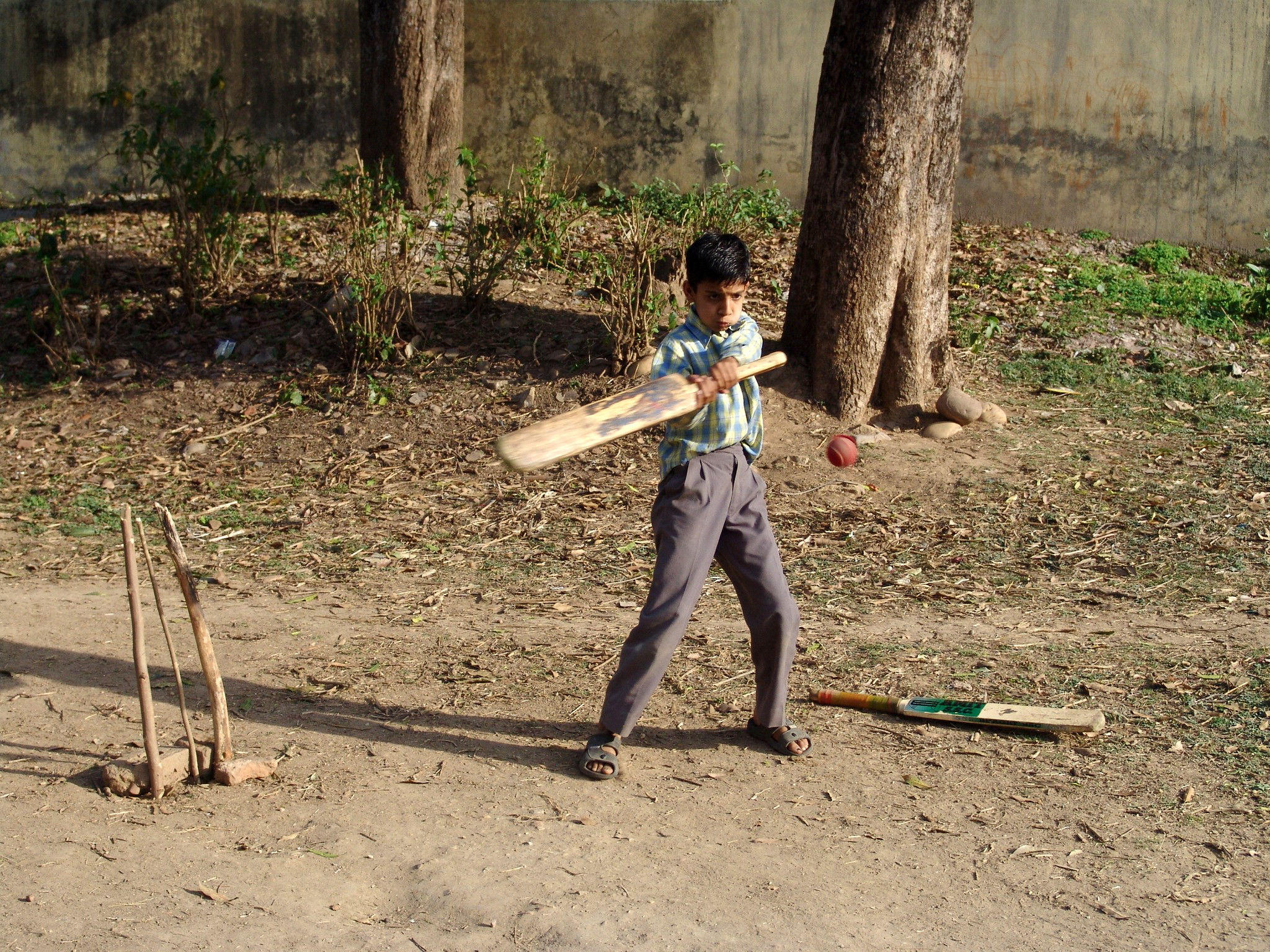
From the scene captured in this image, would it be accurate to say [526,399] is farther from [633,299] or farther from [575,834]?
[575,834]

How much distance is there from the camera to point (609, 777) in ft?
12.7

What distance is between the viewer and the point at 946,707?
4.25 m

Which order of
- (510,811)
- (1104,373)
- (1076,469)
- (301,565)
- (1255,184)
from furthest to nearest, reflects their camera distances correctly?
(1255,184) → (1104,373) → (1076,469) → (301,565) → (510,811)

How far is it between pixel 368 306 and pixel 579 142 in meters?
4.20

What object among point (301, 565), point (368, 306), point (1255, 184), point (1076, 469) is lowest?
point (301, 565)

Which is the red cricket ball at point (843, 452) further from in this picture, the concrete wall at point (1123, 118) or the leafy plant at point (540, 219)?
the concrete wall at point (1123, 118)

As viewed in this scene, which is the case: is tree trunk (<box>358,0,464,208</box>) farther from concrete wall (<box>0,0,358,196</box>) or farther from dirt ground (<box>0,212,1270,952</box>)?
concrete wall (<box>0,0,358,196</box>)

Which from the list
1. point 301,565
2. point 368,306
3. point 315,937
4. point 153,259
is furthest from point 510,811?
point 153,259

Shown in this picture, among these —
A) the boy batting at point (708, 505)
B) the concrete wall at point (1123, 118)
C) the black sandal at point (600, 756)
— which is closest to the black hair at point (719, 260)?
the boy batting at point (708, 505)

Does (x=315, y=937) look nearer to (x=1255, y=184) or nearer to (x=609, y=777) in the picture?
(x=609, y=777)

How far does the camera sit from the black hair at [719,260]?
361 centimetres

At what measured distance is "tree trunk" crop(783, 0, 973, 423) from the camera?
7000 millimetres

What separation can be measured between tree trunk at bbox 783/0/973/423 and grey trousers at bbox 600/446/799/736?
3.67 m

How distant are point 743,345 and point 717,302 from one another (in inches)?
6.2
